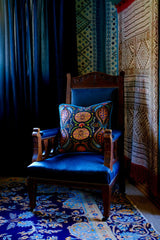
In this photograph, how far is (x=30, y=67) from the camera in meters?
2.74

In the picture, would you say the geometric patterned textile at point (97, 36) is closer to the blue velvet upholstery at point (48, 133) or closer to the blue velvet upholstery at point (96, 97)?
the blue velvet upholstery at point (96, 97)

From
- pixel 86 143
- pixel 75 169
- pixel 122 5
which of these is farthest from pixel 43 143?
pixel 122 5

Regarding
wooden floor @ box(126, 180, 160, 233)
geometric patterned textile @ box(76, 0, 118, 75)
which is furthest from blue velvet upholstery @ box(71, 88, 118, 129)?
wooden floor @ box(126, 180, 160, 233)

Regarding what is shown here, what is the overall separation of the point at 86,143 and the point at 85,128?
13 centimetres

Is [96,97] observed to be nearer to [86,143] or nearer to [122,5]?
[86,143]

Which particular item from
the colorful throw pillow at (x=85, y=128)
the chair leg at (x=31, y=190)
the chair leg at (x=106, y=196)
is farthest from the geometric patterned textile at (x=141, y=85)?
the chair leg at (x=31, y=190)

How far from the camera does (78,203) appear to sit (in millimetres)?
2072

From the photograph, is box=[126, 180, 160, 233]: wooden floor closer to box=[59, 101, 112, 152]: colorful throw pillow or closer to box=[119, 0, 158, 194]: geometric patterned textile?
box=[119, 0, 158, 194]: geometric patterned textile

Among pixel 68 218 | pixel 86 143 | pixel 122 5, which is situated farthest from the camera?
pixel 122 5

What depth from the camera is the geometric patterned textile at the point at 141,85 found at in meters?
2.05

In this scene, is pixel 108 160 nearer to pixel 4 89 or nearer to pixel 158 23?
pixel 158 23

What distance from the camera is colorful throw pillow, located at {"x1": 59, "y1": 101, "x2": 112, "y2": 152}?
2016 mm

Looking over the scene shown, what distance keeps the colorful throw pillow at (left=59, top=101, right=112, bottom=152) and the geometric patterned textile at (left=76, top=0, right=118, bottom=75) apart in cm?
88

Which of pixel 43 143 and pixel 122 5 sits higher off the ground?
pixel 122 5
